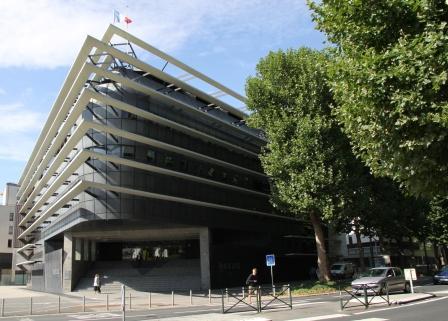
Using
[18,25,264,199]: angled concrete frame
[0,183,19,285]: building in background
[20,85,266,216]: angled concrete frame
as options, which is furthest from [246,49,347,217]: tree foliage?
[0,183,19,285]: building in background

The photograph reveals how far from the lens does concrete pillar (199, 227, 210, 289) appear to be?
129ft

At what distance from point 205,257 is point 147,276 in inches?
257

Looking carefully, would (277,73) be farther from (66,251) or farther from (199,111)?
(66,251)

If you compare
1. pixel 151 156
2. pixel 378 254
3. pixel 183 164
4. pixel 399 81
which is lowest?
pixel 378 254

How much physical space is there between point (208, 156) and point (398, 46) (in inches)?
1340

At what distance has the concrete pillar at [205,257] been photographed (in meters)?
39.3

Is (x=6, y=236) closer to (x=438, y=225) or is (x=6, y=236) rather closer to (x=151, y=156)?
(x=151, y=156)

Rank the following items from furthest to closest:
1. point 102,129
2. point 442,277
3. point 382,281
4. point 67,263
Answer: point 67,263, point 102,129, point 442,277, point 382,281

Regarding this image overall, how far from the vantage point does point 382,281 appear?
23.4m

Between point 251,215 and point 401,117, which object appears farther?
point 251,215

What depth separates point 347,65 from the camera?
898 cm

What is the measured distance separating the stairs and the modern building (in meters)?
0.12

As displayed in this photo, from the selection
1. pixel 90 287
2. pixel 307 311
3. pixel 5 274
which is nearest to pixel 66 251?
pixel 90 287

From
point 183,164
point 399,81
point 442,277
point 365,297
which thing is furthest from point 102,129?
point 399,81
